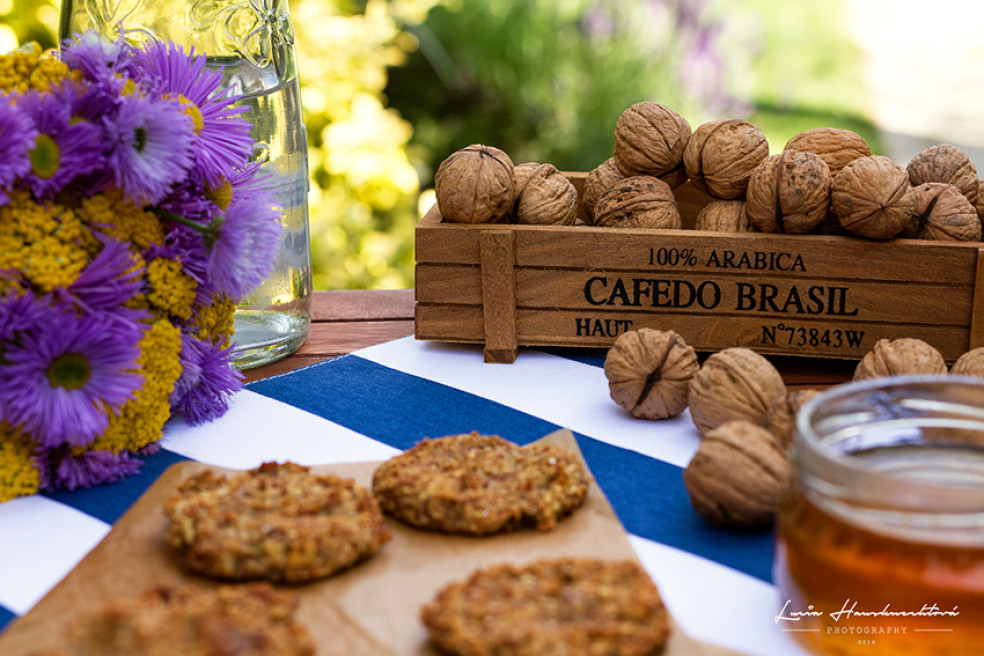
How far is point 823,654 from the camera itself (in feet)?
2.70

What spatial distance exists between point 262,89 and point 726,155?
0.71 meters

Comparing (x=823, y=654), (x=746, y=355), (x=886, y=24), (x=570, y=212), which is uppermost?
(x=886, y=24)

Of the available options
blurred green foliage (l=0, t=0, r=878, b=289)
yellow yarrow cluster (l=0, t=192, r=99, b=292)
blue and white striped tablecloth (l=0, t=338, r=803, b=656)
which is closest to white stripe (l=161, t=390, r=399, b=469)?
blue and white striped tablecloth (l=0, t=338, r=803, b=656)

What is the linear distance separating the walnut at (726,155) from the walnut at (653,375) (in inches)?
13.6

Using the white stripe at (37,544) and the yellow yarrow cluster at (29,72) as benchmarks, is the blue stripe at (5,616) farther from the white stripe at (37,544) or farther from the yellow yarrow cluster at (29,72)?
the yellow yarrow cluster at (29,72)

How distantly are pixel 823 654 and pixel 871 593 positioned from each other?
0.27 ft

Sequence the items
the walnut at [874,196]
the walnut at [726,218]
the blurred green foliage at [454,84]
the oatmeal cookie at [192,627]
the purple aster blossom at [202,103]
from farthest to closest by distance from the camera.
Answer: the blurred green foliage at [454,84], the walnut at [726,218], the walnut at [874,196], the purple aster blossom at [202,103], the oatmeal cookie at [192,627]

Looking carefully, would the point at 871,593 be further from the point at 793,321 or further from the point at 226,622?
the point at 793,321

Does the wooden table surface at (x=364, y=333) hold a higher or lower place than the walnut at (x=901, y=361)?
lower

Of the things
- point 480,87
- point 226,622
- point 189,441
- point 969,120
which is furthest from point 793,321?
point 969,120

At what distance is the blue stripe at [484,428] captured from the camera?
3.30 ft

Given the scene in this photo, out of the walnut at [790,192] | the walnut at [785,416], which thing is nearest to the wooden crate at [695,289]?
the walnut at [790,192]

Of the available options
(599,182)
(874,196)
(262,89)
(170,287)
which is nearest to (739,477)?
(874,196)

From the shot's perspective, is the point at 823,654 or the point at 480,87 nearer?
the point at 823,654
